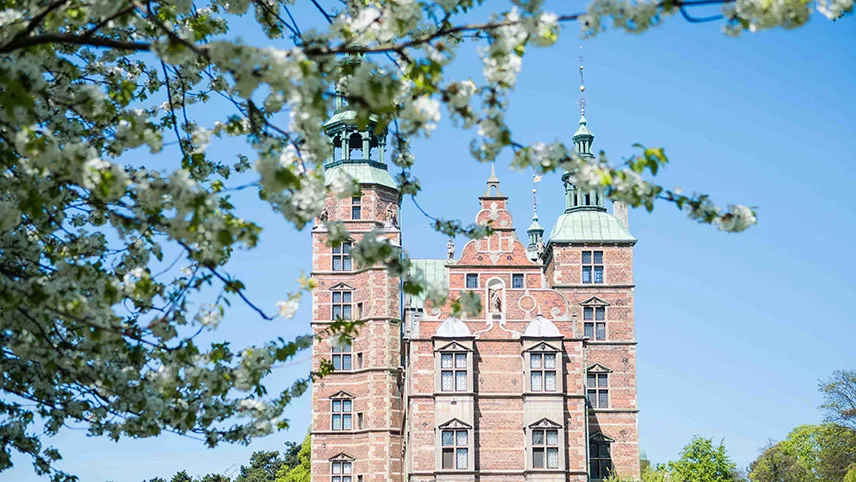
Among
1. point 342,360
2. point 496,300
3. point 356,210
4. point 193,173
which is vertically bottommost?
point 193,173

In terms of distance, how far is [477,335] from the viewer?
37.6 metres

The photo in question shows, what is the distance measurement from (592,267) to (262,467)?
184ft

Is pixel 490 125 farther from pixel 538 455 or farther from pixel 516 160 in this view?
pixel 538 455

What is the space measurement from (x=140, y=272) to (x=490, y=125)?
3791mm

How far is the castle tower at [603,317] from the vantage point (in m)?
40.7

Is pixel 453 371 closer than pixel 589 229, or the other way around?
pixel 453 371

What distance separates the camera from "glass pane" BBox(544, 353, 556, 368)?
37.2m

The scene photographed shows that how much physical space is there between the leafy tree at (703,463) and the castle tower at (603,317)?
725 cm

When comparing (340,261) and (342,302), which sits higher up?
(340,261)

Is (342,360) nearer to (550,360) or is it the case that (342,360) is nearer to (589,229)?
(550,360)

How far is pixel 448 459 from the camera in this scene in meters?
36.6

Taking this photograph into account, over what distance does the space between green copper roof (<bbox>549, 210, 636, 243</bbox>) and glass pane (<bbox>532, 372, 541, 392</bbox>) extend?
716cm

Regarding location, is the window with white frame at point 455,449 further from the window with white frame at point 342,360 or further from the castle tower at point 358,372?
the window with white frame at point 342,360

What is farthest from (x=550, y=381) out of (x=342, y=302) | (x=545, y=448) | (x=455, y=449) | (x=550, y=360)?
(x=342, y=302)
